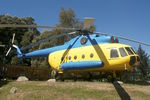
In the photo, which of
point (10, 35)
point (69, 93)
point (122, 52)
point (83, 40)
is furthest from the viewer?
point (10, 35)

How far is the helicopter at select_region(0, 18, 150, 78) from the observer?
14.1 meters

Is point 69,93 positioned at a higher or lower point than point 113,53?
lower

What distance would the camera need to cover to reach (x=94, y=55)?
49.7 feet

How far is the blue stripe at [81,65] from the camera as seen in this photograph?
578 inches

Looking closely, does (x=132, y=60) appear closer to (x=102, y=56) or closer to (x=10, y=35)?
(x=102, y=56)

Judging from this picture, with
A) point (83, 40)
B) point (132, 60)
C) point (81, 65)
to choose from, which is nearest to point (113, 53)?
point (132, 60)

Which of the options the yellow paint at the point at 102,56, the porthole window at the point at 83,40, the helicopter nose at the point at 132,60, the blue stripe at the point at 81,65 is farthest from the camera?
the porthole window at the point at 83,40

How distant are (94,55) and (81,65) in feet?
4.62

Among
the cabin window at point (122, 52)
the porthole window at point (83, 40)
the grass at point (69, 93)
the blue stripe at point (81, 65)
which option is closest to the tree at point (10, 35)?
the blue stripe at point (81, 65)

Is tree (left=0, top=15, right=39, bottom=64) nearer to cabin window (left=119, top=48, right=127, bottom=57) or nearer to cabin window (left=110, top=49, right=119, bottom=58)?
cabin window (left=110, top=49, right=119, bottom=58)

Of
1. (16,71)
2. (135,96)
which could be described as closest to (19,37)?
(16,71)

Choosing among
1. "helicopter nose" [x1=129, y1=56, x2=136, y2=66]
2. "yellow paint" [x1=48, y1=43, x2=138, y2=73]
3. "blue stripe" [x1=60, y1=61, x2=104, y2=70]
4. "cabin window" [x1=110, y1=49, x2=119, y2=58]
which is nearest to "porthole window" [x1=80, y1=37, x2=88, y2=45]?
"yellow paint" [x1=48, y1=43, x2=138, y2=73]

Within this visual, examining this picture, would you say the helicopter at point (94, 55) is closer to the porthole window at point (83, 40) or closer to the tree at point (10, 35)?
the porthole window at point (83, 40)

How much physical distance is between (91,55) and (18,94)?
20.9 feet
